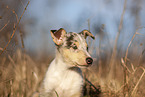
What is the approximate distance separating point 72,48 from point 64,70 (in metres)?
0.48

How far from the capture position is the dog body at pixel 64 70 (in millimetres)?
3018

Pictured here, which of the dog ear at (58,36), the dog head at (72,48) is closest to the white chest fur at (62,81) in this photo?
the dog head at (72,48)

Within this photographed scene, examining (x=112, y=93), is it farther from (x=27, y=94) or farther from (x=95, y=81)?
(x=27, y=94)

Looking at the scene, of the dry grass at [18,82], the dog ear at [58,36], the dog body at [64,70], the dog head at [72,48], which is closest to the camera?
the dog head at [72,48]

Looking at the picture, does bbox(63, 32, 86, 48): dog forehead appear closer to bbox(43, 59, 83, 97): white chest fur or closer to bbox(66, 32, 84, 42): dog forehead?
bbox(66, 32, 84, 42): dog forehead

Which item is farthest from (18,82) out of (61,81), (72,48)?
(72,48)

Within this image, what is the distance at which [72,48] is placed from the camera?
117 inches

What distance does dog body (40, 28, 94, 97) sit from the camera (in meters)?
3.02

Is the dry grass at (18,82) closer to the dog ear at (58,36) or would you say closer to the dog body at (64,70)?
the dog body at (64,70)

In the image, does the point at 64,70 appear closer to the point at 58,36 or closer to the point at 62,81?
the point at 62,81

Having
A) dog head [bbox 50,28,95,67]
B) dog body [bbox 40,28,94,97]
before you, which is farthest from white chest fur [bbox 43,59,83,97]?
dog head [bbox 50,28,95,67]

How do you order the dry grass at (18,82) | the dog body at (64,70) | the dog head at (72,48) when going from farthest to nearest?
the dry grass at (18,82)
the dog body at (64,70)
the dog head at (72,48)

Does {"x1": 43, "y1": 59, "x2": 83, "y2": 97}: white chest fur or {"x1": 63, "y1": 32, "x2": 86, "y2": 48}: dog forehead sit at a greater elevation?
{"x1": 63, "y1": 32, "x2": 86, "y2": 48}: dog forehead

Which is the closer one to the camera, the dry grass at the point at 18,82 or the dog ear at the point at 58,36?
the dog ear at the point at 58,36
